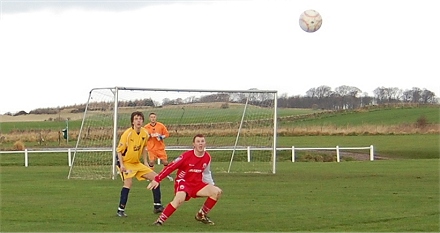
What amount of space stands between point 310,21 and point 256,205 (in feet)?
33.9

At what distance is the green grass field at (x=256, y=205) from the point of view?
14984 mm

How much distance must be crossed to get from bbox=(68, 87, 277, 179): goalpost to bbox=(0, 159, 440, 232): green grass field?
2312 millimetres

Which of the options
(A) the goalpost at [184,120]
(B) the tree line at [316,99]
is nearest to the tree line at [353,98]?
(B) the tree line at [316,99]

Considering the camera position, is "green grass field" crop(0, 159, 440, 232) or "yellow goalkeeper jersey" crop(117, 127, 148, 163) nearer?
"green grass field" crop(0, 159, 440, 232)

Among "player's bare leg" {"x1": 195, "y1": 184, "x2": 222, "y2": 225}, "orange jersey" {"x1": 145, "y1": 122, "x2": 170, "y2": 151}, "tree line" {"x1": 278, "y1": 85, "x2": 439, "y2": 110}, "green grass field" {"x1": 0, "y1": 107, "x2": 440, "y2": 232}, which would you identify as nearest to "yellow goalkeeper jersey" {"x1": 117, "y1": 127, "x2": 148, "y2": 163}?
"green grass field" {"x1": 0, "y1": 107, "x2": 440, "y2": 232}

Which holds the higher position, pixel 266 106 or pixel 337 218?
pixel 266 106

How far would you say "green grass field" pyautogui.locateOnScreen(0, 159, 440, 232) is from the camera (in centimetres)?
1498

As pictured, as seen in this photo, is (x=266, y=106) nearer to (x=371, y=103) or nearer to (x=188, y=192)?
(x=188, y=192)

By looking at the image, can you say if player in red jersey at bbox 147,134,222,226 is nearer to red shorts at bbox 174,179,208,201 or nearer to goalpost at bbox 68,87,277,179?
red shorts at bbox 174,179,208,201

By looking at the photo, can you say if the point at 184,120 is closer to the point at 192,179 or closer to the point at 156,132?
the point at 156,132

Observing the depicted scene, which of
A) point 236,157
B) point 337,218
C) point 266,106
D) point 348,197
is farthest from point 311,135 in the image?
point 337,218

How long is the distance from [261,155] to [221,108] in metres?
9.82

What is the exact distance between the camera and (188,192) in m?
15.1

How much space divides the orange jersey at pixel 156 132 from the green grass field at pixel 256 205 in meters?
1.11
